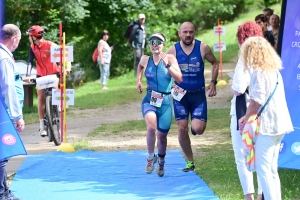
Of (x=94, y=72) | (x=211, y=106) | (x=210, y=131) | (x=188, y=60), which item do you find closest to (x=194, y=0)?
(x=94, y=72)

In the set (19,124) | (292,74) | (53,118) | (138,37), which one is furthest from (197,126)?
(138,37)

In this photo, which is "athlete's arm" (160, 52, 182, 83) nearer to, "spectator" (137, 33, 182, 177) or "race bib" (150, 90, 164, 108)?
"spectator" (137, 33, 182, 177)

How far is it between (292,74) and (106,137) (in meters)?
6.19

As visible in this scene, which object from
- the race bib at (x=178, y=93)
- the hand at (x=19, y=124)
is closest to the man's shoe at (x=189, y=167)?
the race bib at (x=178, y=93)

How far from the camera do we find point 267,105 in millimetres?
6488

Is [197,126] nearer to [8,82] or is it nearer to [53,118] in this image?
[8,82]

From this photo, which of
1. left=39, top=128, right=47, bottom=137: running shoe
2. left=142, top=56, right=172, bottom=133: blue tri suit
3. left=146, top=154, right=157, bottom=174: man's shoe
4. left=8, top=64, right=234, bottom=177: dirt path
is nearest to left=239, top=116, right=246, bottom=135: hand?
left=142, top=56, right=172, bottom=133: blue tri suit

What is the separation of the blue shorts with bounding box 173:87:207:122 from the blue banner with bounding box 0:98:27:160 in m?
2.71

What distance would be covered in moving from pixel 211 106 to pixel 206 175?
8599mm

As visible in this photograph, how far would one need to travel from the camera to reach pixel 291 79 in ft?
25.4

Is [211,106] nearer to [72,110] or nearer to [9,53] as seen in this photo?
[72,110]

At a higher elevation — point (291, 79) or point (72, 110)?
point (291, 79)

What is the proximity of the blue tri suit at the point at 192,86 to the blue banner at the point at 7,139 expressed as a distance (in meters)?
2.71

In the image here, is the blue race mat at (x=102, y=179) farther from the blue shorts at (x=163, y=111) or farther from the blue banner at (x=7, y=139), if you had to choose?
the blue banner at (x=7, y=139)
